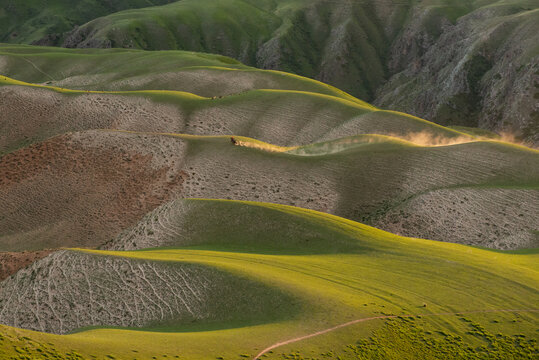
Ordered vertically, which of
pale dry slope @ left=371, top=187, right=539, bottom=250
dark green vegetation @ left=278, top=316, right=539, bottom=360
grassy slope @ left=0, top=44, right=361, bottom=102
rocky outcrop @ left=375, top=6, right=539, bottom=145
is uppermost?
rocky outcrop @ left=375, top=6, right=539, bottom=145

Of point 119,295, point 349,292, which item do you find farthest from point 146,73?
point 349,292

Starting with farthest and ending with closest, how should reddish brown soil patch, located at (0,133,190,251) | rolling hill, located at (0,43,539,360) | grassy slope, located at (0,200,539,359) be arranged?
reddish brown soil patch, located at (0,133,190,251)
rolling hill, located at (0,43,539,360)
grassy slope, located at (0,200,539,359)

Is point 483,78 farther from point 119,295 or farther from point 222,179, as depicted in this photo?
point 119,295

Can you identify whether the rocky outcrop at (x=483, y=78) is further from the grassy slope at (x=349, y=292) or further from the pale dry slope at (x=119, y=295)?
the pale dry slope at (x=119, y=295)

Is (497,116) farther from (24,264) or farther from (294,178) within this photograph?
(24,264)

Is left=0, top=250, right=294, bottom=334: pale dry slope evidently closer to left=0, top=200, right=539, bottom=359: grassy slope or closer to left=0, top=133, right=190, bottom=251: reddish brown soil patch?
left=0, top=200, right=539, bottom=359: grassy slope

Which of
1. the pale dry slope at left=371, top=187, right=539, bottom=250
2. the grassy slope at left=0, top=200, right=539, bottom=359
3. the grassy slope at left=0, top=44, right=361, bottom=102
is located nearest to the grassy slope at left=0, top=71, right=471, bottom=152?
the grassy slope at left=0, top=44, right=361, bottom=102

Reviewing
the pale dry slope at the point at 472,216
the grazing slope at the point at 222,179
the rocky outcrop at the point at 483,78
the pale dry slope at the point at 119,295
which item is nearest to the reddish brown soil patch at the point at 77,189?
the grazing slope at the point at 222,179
